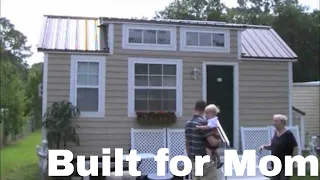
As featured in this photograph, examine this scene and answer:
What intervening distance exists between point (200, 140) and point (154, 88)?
4597 mm

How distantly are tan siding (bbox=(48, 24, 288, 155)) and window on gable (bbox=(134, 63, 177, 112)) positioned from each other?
9.5 inches

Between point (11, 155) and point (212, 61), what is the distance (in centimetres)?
788

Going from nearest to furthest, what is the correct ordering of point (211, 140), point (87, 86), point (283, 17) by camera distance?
point (211, 140), point (87, 86), point (283, 17)

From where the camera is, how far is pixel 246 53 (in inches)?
435

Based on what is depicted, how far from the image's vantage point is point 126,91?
396 inches

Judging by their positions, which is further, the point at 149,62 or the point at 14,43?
the point at 14,43

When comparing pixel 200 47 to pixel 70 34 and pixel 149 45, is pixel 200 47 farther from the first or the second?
pixel 70 34

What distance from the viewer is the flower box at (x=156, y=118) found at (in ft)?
32.8

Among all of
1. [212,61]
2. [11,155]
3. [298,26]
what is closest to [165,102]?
[212,61]

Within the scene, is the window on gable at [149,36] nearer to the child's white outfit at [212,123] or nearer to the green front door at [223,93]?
the green front door at [223,93]

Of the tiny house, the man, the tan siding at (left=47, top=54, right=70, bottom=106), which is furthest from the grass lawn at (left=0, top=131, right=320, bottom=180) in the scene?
the man

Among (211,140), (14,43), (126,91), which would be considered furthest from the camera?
(14,43)

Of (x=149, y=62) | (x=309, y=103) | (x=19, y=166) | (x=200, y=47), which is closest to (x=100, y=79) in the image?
(x=149, y=62)

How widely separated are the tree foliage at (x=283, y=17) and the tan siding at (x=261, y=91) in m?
14.2
